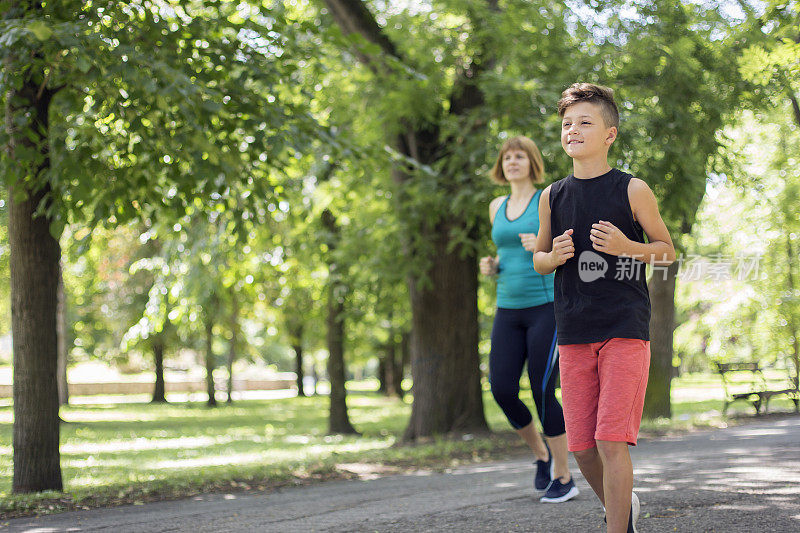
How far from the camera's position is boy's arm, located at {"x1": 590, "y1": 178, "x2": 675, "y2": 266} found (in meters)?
3.08

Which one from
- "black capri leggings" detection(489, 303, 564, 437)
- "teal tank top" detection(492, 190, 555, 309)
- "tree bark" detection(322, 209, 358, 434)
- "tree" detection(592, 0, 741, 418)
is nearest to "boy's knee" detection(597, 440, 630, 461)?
"black capri leggings" detection(489, 303, 564, 437)

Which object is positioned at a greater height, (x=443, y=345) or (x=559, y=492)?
(x=443, y=345)

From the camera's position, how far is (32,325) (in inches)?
244

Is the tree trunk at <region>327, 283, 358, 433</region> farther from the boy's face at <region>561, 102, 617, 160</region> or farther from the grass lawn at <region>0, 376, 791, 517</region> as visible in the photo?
the boy's face at <region>561, 102, 617, 160</region>

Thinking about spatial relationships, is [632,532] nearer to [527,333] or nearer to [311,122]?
[527,333]

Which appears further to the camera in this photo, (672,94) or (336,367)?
(336,367)

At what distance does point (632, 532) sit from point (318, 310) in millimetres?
17370

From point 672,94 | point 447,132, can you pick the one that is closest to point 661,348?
point 672,94

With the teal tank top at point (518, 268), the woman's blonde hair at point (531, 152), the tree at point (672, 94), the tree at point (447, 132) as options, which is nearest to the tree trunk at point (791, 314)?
the tree at point (672, 94)

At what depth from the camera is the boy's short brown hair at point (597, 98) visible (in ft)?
10.8

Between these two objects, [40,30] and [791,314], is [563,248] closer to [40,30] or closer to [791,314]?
[40,30]

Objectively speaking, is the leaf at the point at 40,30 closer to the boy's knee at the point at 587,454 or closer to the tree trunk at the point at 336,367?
the boy's knee at the point at 587,454

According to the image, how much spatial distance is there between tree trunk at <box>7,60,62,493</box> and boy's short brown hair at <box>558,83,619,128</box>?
444 centimetres

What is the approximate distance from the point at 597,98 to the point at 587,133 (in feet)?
0.58
